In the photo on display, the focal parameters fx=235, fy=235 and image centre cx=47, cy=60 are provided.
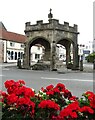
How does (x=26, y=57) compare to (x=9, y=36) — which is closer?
(x=26, y=57)

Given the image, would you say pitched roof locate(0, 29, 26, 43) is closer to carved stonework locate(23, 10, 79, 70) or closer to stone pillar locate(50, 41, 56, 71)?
carved stonework locate(23, 10, 79, 70)

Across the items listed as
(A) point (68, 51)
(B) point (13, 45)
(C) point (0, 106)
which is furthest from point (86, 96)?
(B) point (13, 45)

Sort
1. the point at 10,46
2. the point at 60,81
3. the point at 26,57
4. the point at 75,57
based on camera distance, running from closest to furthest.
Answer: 1. the point at 60,81
2. the point at 26,57
3. the point at 75,57
4. the point at 10,46

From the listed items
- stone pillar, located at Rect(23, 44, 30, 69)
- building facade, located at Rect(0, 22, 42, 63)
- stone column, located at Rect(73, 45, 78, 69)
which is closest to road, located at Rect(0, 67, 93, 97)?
stone pillar, located at Rect(23, 44, 30, 69)

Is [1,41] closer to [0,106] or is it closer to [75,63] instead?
[75,63]

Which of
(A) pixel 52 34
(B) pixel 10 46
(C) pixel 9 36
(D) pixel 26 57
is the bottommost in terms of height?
(D) pixel 26 57

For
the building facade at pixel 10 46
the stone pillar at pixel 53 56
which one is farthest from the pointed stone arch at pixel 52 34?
the building facade at pixel 10 46

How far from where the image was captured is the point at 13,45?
53.3 meters

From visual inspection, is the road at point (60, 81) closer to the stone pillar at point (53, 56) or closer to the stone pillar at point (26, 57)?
the stone pillar at point (53, 56)

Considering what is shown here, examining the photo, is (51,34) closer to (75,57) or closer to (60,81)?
(75,57)

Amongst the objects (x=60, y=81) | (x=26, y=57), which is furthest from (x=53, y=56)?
(x=60, y=81)

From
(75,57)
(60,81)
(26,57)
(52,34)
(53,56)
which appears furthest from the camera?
(75,57)

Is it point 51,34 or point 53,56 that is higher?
point 51,34

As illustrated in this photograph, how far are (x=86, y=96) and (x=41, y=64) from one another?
23390mm
